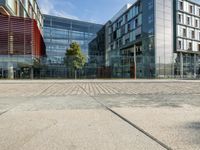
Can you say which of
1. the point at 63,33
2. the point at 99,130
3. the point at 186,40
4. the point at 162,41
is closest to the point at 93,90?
the point at 99,130

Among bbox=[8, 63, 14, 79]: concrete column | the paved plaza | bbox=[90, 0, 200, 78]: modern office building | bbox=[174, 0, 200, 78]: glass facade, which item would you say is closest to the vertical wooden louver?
bbox=[8, 63, 14, 79]: concrete column

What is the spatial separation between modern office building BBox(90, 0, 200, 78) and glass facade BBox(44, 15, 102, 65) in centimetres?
2027

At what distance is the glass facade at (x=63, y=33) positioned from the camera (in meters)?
76.8

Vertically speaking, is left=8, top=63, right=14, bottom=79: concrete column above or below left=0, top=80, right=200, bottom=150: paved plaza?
above

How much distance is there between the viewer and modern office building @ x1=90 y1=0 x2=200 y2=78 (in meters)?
54.9

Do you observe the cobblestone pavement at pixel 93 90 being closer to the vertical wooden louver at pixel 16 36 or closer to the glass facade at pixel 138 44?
the vertical wooden louver at pixel 16 36

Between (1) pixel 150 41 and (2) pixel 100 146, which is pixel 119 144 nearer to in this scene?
(2) pixel 100 146

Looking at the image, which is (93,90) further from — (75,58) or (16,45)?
(16,45)

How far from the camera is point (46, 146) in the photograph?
15.5ft

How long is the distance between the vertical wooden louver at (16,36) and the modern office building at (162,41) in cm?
1931

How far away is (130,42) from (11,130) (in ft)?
202

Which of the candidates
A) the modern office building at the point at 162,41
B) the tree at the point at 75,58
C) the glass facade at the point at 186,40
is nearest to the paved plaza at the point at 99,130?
the tree at the point at 75,58

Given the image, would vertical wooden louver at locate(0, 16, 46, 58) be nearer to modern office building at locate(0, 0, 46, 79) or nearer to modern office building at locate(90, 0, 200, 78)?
modern office building at locate(0, 0, 46, 79)

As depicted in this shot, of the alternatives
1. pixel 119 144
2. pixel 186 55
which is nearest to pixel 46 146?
pixel 119 144
